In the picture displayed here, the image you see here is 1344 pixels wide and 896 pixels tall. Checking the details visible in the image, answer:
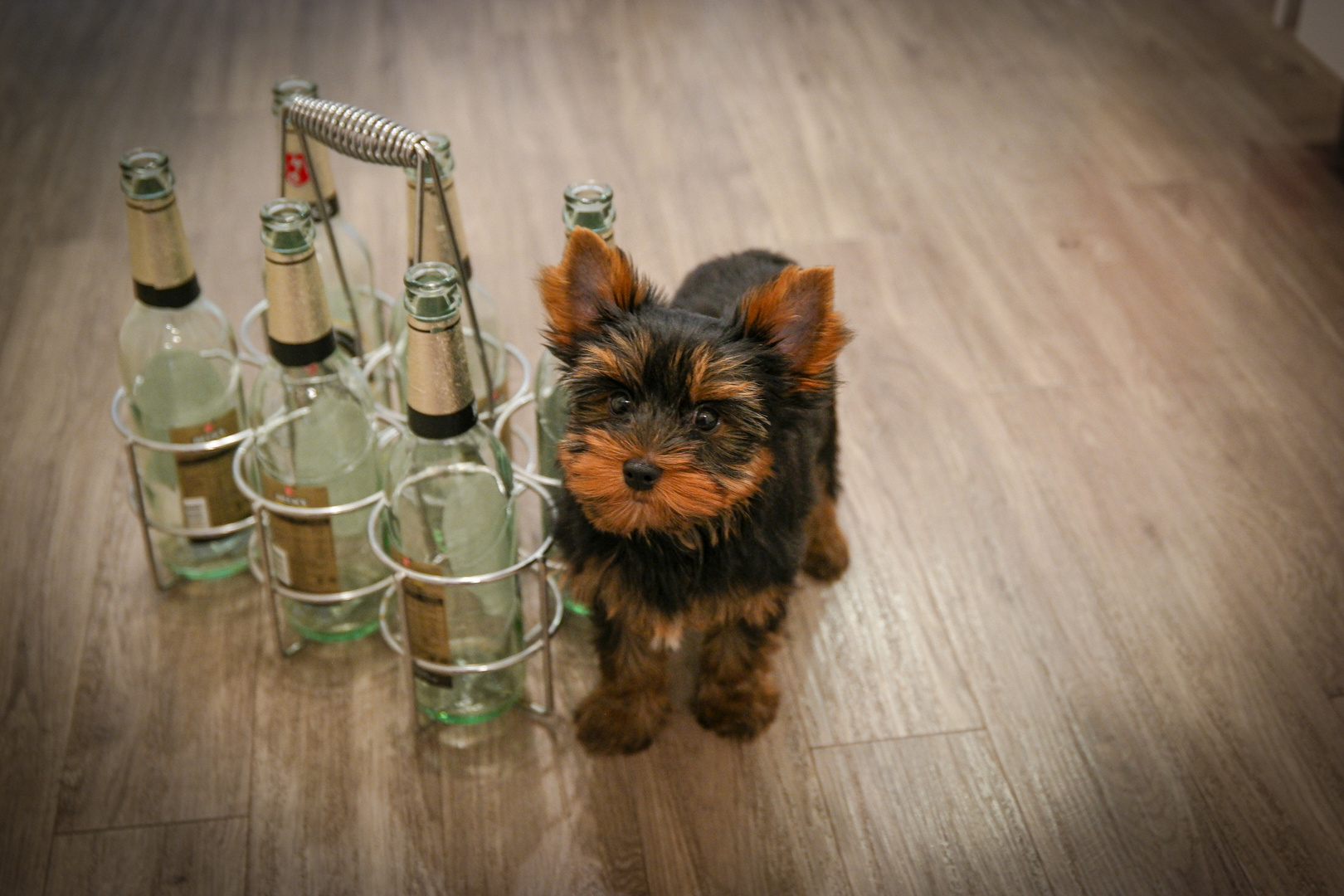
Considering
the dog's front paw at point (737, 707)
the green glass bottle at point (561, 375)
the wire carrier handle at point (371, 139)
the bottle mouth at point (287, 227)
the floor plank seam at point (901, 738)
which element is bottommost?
the floor plank seam at point (901, 738)

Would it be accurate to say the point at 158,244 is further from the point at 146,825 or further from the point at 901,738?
the point at 901,738

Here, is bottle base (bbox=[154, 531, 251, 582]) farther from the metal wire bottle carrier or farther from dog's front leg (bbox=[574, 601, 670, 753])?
dog's front leg (bbox=[574, 601, 670, 753])

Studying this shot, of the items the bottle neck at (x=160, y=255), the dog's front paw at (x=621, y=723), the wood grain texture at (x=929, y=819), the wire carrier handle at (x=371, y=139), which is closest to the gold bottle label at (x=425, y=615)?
the dog's front paw at (x=621, y=723)

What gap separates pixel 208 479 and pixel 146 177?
0.46m

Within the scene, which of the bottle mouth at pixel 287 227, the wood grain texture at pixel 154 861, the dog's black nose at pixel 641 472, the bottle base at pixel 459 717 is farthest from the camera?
the bottle base at pixel 459 717

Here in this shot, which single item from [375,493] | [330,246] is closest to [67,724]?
[375,493]

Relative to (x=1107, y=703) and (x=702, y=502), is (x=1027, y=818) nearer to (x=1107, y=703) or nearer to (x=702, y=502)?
(x=1107, y=703)

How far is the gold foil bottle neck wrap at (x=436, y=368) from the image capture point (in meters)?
1.42

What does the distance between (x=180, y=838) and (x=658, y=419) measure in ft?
2.69

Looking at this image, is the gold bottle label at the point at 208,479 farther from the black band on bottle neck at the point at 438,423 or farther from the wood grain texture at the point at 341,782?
the black band on bottle neck at the point at 438,423

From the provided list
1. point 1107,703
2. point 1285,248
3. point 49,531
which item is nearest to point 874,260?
point 1285,248

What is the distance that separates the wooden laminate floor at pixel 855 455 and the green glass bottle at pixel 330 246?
0.42 m

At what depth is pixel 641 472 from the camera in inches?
53.4

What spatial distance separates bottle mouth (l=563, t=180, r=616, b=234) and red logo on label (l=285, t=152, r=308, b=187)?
0.36 m
